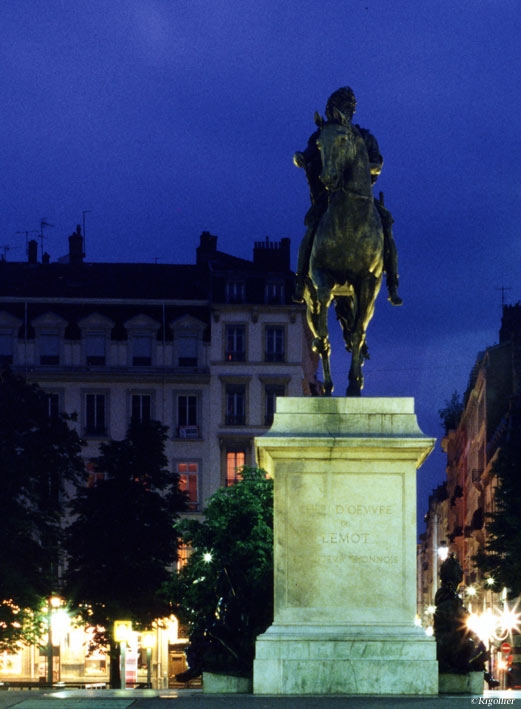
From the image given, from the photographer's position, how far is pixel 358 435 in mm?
22469

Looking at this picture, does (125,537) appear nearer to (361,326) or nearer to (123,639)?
(123,639)

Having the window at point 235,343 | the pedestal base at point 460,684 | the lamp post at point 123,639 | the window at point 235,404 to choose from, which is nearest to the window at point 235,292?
the window at point 235,343

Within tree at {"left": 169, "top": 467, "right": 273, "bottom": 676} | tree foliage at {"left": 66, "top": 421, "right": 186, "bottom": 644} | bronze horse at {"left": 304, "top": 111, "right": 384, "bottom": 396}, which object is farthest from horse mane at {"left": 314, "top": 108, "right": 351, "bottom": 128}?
tree foliage at {"left": 66, "top": 421, "right": 186, "bottom": 644}

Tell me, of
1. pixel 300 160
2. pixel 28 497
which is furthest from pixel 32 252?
pixel 300 160

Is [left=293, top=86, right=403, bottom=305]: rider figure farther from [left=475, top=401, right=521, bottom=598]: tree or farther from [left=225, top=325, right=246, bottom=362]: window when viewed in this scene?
[left=225, top=325, right=246, bottom=362]: window

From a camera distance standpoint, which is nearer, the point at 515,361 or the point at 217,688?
the point at 217,688

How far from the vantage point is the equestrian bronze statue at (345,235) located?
23.3 m

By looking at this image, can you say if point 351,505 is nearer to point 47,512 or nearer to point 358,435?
point 358,435

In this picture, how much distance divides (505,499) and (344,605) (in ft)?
147

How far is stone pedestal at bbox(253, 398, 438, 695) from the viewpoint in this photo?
21.8 meters

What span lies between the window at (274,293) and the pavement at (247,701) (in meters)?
74.3

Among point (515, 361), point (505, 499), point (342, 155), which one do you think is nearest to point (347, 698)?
point (342, 155)

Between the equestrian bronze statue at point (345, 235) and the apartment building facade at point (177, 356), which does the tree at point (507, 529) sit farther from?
the equestrian bronze statue at point (345, 235)

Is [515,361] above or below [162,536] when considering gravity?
above
